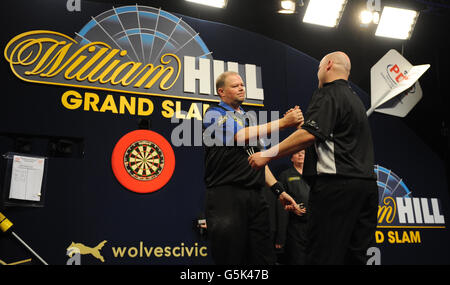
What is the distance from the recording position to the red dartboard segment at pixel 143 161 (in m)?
4.85

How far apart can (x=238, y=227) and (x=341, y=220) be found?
642mm

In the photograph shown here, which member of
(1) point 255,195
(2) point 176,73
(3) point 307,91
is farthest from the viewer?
(3) point 307,91

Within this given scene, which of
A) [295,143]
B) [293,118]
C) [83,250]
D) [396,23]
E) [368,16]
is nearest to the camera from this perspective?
[295,143]

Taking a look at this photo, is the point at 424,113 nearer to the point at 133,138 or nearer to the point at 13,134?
the point at 133,138

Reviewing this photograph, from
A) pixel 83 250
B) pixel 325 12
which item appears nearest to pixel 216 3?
pixel 325 12

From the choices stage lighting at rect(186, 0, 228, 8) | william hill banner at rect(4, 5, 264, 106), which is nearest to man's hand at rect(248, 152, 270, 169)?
william hill banner at rect(4, 5, 264, 106)

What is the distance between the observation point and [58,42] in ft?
16.1

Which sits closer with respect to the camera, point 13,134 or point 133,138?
point 13,134

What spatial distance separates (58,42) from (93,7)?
0.62 meters

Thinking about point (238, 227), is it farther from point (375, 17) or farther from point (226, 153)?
point (375, 17)

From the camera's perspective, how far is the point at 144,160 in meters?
4.96

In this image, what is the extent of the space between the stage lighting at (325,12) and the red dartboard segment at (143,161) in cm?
263

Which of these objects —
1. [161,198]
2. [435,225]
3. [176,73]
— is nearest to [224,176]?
[161,198]

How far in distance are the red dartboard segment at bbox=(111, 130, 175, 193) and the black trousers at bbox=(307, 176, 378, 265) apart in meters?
2.82
